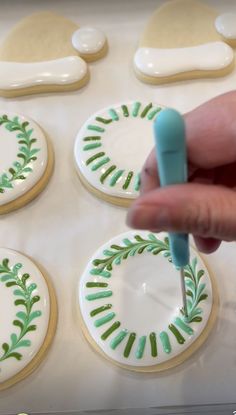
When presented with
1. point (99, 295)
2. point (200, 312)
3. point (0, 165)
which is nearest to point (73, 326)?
point (99, 295)

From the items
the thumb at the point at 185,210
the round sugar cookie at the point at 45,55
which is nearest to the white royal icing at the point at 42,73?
the round sugar cookie at the point at 45,55

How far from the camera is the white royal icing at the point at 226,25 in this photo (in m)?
1.03

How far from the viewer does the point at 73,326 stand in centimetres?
79

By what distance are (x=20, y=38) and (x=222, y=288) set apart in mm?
681

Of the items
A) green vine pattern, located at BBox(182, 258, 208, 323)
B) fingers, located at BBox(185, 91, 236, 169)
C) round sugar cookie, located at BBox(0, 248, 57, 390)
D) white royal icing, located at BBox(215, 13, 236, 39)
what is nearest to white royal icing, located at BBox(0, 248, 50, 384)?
round sugar cookie, located at BBox(0, 248, 57, 390)

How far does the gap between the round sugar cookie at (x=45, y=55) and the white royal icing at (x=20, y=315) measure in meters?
0.38

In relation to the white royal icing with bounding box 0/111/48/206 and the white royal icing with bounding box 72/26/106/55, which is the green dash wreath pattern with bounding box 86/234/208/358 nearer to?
the white royal icing with bounding box 0/111/48/206

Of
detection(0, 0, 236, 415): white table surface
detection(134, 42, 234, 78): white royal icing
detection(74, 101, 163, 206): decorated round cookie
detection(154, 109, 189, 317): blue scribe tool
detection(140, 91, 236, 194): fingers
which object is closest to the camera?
detection(154, 109, 189, 317): blue scribe tool

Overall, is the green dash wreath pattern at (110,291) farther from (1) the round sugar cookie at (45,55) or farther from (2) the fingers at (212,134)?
(1) the round sugar cookie at (45,55)

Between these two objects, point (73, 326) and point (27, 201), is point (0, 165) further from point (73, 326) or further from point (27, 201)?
point (73, 326)

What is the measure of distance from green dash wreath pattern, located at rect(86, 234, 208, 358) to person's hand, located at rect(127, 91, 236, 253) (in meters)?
0.19

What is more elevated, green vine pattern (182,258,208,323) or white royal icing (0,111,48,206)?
white royal icing (0,111,48,206)

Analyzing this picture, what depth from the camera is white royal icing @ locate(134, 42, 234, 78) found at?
1.00 metres

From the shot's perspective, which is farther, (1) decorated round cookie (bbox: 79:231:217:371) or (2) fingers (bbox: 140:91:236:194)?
(1) decorated round cookie (bbox: 79:231:217:371)
